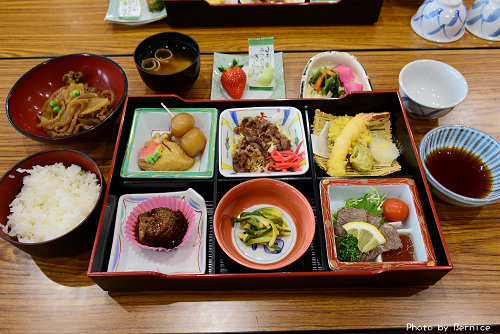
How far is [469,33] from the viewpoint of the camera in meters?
2.57

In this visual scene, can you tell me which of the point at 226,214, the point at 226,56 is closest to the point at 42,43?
the point at 226,56

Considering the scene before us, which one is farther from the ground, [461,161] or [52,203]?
[461,161]

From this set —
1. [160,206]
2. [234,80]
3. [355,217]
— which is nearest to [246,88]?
[234,80]

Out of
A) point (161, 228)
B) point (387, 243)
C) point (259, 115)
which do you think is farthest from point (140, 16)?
point (387, 243)

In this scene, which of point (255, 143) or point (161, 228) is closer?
→ point (161, 228)

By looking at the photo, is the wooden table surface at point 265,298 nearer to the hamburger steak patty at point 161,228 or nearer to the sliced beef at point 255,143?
the hamburger steak patty at point 161,228

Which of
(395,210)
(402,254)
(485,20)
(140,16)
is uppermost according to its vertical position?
(485,20)

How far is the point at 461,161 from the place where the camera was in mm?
1815

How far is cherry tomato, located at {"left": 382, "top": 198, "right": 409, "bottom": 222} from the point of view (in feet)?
5.38

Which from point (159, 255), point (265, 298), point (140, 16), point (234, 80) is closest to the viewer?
point (265, 298)

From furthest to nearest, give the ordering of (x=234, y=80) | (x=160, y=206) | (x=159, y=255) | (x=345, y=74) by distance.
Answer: (x=345, y=74), (x=234, y=80), (x=160, y=206), (x=159, y=255)

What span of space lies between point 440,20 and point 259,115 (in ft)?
5.49

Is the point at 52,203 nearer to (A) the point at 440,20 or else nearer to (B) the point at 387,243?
(B) the point at 387,243

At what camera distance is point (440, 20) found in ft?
7.94
